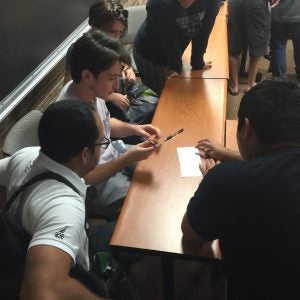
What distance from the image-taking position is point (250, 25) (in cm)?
326

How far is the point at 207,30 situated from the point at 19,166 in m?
1.70

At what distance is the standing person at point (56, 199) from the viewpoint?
2.82ft

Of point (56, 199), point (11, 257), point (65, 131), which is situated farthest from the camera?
point (65, 131)

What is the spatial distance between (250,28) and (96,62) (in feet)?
7.08

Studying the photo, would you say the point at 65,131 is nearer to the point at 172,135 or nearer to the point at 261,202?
the point at 261,202

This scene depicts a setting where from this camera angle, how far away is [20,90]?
2.00m

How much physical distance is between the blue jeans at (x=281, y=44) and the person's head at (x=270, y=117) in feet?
9.39

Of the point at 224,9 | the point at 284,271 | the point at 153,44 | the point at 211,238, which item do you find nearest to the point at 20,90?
the point at 153,44

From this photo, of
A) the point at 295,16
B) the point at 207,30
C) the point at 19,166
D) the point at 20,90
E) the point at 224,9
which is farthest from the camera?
the point at 224,9

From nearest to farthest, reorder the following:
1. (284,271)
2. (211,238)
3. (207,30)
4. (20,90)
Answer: (284,271) → (211,238) → (20,90) → (207,30)

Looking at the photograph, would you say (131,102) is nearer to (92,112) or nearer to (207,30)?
(207,30)

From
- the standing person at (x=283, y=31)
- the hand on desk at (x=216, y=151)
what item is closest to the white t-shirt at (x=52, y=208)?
the hand on desk at (x=216, y=151)

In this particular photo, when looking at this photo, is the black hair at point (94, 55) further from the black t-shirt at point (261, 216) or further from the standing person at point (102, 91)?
the black t-shirt at point (261, 216)

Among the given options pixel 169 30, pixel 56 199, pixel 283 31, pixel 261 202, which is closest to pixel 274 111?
pixel 261 202
